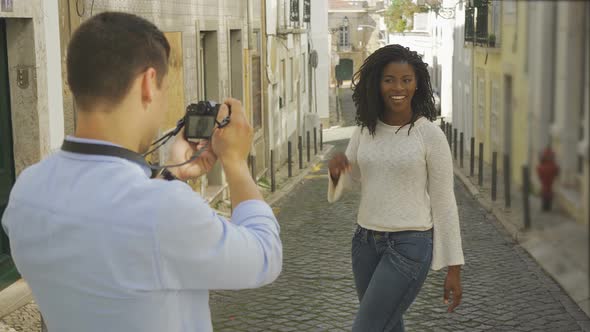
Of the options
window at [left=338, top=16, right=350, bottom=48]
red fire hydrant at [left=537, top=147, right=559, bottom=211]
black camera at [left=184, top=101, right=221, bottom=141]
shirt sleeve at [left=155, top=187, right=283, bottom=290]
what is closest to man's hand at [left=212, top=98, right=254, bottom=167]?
black camera at [left=184, top=101, right=221, bottom=141]

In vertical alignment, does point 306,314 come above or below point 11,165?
below

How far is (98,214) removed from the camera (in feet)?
5.43

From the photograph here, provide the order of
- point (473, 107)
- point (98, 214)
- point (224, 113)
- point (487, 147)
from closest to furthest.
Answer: point (487, 147), point (473, 107), point (98, 214), point (224, 113)

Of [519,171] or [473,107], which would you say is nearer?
[519,171]

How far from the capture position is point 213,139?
1886 millimetres

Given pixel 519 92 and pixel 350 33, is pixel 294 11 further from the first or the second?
pixel 350 33

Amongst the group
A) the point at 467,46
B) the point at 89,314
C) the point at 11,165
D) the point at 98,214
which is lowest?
the point at 11,165

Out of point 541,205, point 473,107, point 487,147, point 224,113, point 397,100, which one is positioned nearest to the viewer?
point 541,205

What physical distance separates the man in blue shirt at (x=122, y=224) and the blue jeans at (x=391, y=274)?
1.87 m

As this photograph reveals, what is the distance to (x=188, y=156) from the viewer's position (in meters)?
2.05

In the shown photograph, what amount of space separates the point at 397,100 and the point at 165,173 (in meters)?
1.70

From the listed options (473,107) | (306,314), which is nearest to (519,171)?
(473,107)

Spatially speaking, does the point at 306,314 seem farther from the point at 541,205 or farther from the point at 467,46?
the point at 541,205

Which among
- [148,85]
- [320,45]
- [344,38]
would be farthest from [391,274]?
[344,38]
